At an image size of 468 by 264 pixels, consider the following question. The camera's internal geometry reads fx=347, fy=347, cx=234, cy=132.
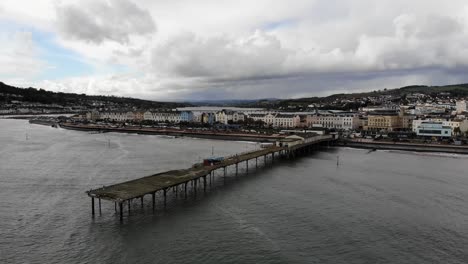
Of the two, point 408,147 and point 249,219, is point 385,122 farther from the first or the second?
point 249,219

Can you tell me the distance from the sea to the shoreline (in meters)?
13.5

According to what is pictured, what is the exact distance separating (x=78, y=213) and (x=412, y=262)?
14.4 meters

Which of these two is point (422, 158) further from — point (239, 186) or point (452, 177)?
point (239, 186)

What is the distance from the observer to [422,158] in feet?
116

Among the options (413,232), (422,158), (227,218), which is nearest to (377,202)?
(413,232)

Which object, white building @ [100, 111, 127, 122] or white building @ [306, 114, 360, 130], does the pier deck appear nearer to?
white building @ [306, 114, 360, 130]

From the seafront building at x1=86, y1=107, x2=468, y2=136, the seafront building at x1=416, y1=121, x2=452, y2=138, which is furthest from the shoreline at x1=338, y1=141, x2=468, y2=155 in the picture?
the seafront building at x1=86, y1=107, x2=468, y2=136

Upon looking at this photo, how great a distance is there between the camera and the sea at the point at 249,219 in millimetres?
12742

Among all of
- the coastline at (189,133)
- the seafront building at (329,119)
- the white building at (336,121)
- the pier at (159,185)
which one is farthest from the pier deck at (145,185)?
the white building at (336,121)

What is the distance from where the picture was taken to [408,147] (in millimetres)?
42656

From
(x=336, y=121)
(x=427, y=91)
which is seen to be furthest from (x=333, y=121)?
(x=427, y=91)

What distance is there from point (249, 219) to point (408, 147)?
3378 centimetres

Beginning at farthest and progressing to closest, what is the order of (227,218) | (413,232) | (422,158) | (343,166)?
(422,158)
(343,166)
(227,218)
(413,232)

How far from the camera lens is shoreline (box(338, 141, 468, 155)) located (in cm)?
3973
